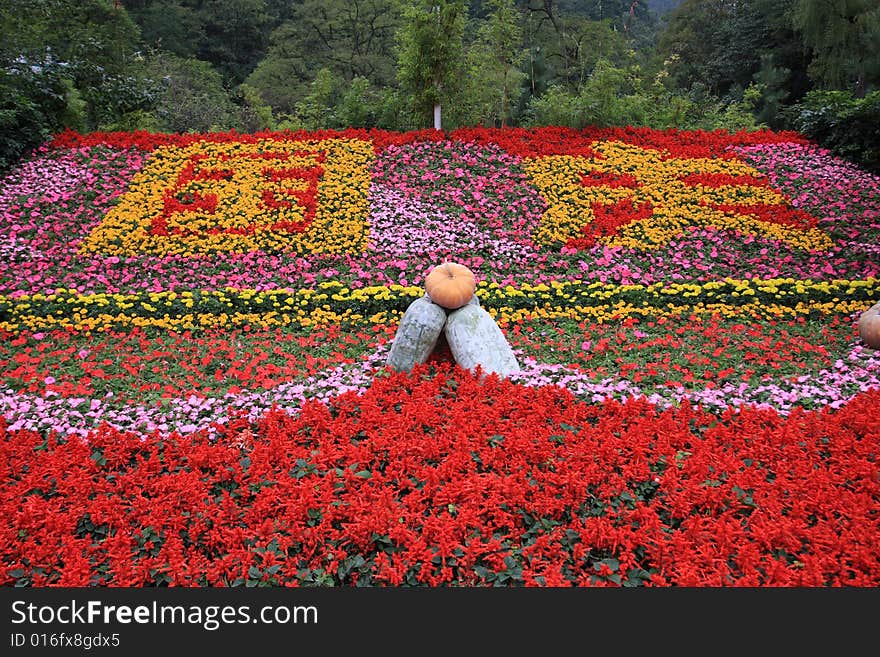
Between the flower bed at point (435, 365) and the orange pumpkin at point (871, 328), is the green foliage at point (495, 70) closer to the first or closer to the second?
the flower bed at point (435, 365)

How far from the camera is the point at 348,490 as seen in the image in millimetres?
2773

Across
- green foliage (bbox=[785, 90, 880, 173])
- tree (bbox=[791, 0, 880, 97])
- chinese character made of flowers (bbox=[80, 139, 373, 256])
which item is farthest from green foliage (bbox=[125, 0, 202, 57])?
green foliage (bbox=[785, 90, 880, 173])

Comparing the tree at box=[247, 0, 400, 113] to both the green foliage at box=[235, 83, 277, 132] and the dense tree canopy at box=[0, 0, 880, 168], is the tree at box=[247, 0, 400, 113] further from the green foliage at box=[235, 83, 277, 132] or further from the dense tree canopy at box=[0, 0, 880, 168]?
the green foliage at box=[235, 83, 277, 132]

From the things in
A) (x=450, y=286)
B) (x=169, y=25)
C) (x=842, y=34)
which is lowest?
(x=450, y=286)

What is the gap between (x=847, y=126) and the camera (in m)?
9.42

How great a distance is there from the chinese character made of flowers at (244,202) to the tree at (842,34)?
10718 millimetres

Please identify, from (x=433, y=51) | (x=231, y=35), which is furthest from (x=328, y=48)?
(x=433, y=51)

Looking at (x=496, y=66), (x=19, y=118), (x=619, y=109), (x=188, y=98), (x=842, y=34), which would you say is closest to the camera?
(x=19, y=118)

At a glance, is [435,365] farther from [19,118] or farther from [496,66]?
[496,66]

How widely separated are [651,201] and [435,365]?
529 centimetres

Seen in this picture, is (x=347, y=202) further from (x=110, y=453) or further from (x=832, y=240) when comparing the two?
(x=832, y=240)

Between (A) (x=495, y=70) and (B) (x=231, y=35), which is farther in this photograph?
(B) (x=231, y=35)

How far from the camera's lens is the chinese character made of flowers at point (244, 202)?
7.22m

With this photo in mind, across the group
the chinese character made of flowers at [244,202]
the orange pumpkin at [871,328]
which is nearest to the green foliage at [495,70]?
the chinese character made of flowers at [244,202]
